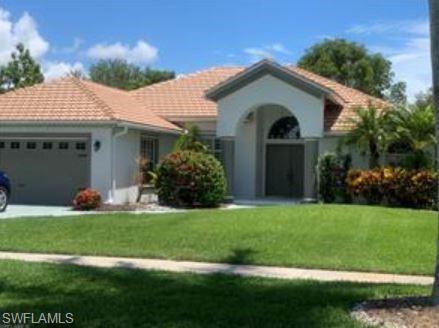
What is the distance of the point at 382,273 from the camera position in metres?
12.4

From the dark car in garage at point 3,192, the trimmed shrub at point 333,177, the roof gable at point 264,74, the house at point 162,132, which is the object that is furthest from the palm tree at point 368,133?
the dark car in garage at point 3,192

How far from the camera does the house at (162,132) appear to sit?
24.6 m

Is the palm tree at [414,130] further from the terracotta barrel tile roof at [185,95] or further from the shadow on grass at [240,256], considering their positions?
the shadow on grass at [240,256]

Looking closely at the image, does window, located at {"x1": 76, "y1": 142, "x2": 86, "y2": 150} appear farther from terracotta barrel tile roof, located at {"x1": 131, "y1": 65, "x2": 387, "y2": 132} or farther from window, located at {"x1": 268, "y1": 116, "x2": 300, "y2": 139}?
window, located at {"x1": 268, "y1": 116, "x2": 300, "y2": 139}

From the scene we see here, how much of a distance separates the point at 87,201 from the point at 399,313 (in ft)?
52.2

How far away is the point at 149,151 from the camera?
27969mm

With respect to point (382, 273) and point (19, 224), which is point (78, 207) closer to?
point (19, 224)

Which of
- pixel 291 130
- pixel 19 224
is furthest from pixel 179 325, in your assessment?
pixel 291 130

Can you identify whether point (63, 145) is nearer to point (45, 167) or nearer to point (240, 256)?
point (45, 167)

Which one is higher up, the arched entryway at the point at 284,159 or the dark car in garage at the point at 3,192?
the arched entryway at the point at 284,159

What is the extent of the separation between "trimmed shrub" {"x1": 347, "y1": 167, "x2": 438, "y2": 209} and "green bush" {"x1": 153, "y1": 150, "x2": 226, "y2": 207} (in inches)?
168

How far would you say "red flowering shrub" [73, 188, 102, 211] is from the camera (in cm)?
2297

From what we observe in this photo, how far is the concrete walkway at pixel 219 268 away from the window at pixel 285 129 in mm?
15688

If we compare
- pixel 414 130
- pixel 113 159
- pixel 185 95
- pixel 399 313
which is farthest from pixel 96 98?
pixel 399 313
